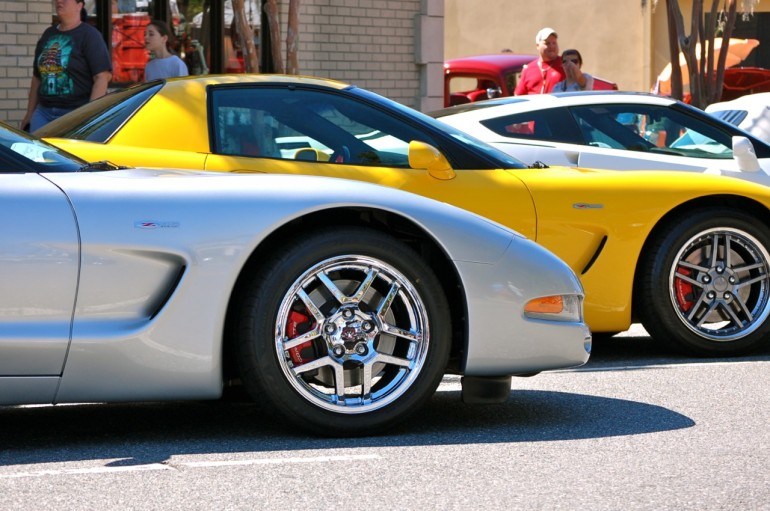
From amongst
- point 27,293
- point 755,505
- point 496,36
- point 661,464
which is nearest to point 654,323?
point 661,464

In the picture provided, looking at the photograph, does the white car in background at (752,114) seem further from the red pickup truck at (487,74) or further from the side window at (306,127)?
the red pickup truck at (487,74)

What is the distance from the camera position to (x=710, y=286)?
7332mm

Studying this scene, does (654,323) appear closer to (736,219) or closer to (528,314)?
(736,219)

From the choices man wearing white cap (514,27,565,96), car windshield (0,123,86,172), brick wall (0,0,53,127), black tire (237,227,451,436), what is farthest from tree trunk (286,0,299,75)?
black tire (237,227,451,436)

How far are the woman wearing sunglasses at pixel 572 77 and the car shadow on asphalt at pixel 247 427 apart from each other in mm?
6889

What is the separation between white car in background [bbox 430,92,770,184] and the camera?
8539 millimetres

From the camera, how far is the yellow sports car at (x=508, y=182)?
6609mm

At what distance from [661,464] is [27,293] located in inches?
82.0

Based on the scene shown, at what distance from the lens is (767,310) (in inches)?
290

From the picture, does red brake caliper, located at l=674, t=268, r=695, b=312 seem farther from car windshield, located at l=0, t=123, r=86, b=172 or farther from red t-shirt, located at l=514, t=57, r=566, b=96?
red t-shirt, located at l=514, t=57, r=566, b=96

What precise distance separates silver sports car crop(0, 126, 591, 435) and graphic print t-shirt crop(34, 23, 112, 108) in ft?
17.2

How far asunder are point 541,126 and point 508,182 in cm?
181

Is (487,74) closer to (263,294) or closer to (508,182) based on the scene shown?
(508,182)

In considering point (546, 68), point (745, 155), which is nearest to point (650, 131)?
point (745, 155)
